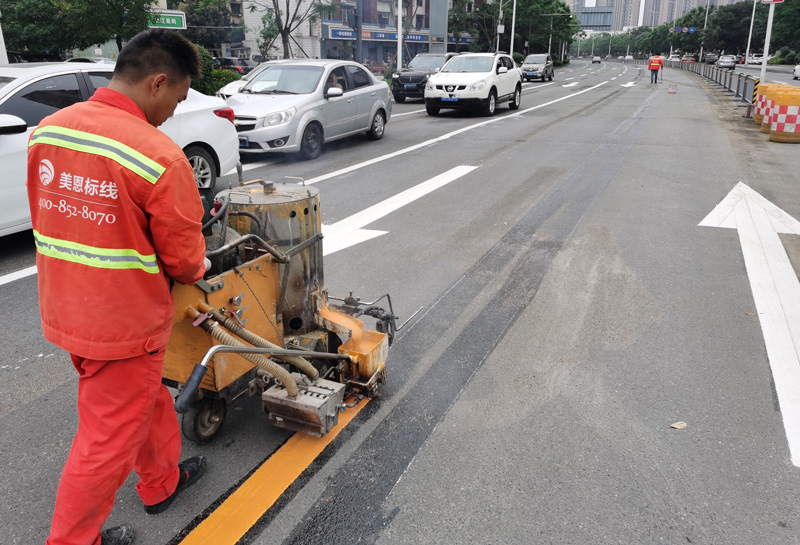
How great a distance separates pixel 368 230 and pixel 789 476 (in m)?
4.75

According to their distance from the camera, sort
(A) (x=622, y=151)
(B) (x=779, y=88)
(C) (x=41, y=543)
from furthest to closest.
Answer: (B) (x=779, y=88), (A) (x=622, y=151), (C) (x=41, y=543)

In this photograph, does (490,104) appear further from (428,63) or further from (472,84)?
(428,63)

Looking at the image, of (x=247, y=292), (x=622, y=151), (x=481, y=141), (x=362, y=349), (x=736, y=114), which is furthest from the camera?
(x=736, y=114)

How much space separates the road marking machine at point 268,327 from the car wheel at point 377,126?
1023cm

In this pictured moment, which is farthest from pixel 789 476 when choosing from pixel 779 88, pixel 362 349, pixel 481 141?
pixel 779 88

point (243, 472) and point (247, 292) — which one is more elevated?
point (247, 292)

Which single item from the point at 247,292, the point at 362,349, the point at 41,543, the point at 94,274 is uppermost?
the point at 94,274

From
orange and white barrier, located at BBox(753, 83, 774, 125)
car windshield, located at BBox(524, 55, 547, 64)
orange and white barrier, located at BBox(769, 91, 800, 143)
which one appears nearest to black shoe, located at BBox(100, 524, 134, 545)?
orange and white barrier, located at BBox(769, 91, 800, 143)

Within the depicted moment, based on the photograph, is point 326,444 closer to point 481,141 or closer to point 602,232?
point 602,232

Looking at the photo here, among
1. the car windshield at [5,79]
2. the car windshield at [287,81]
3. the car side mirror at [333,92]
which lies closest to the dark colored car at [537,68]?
the car windshield at [287,81]

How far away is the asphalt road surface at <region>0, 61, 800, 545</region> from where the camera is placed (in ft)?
8.67

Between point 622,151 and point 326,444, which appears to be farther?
point 622,151

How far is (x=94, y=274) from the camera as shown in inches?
81.3

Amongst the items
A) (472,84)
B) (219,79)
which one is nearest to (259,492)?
(472,84)
